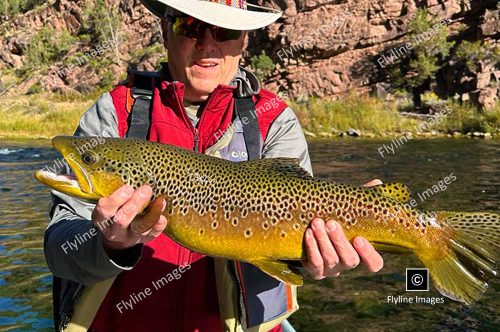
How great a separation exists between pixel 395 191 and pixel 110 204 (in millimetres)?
1525

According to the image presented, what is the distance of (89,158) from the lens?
2.73 m

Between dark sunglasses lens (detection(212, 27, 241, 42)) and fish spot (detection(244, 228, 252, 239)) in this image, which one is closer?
fish spot (detection(244, 228, 252, 239))

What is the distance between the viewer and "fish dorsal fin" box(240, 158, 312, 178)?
290 cm

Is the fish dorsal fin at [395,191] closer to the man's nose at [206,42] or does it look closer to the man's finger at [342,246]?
the man's finger at [342,246]

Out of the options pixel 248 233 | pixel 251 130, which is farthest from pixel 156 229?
pixel 251 130

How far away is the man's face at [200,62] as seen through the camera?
122 inches

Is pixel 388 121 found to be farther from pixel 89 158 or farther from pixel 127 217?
pixel 127 217

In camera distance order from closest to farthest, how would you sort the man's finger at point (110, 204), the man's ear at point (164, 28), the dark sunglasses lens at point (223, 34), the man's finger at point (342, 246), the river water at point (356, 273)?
the man's finger at point (110, 204) < the man's finger at point (342, 246) < the dark sunglasses lens at point (223, 34) < the man's ear at point (164, 28) < the river water at point (356, 273)

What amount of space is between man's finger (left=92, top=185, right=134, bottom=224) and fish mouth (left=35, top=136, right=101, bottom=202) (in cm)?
31

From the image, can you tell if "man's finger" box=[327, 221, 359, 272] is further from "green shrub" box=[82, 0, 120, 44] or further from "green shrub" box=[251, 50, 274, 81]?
"green shrub" box=[82, 0, 120, 44]

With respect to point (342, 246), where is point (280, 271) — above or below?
below

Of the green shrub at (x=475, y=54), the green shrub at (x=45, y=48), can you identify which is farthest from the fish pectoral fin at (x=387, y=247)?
the green shrub at (x=45, y=48)

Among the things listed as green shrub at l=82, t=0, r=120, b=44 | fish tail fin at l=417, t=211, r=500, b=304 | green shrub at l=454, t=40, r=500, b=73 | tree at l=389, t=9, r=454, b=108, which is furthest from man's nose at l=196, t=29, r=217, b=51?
green shrub at l=82, t=0, r=120, b=44

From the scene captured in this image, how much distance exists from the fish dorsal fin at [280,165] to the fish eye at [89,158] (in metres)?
0.78
